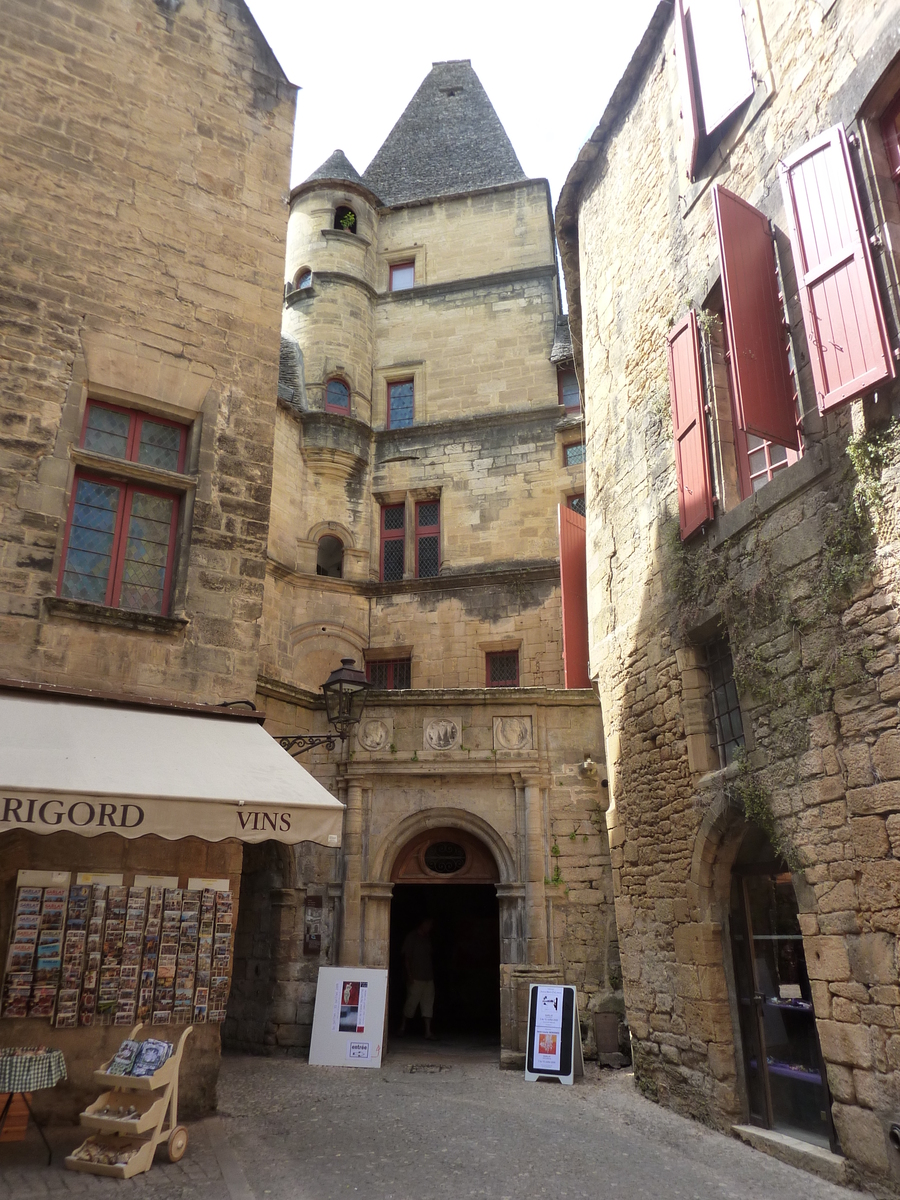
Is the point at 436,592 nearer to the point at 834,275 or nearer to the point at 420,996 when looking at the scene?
the point at 420,996

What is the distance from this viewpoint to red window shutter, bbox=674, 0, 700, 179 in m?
7.00

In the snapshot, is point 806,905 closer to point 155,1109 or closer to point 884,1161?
point 884,1161

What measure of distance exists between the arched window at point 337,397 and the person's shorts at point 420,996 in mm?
9581

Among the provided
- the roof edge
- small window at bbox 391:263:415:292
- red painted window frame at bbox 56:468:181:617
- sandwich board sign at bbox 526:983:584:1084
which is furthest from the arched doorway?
small window at bbox 391:263:415:292

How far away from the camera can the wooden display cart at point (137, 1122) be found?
4430mm

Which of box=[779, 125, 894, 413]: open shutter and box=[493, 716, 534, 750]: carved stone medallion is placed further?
box=[493, 716, 534, 750]: carved stone medallion

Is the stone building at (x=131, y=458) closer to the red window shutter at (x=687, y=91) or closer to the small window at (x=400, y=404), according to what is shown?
the red window shutter at (x=687, y=91)

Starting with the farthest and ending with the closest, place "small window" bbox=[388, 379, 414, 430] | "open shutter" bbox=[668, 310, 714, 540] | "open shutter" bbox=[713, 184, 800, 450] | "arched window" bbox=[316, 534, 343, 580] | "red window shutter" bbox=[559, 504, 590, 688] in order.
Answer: "small window" bbox=[388, 379, 414, 430]
"arched window" bbox=[316, 534, 343, 580]
"red window shutter" bbox=[559, 504, 590, 688]
"open shutter" bbox=[668, 310, 714, 540]
"open shutter" bbox=[713, 184, 800, 450]

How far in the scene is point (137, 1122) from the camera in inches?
179

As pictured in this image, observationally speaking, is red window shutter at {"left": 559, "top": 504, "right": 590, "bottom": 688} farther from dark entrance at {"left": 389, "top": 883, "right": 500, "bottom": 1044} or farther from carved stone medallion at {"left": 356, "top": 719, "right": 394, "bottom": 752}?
dark entrance at {"left": 389, "top": 883, "right": 500, "bottom": 1044}

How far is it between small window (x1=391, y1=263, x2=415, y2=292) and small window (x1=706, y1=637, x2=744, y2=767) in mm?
12645

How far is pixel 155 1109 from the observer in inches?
183

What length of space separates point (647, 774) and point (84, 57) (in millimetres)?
7796

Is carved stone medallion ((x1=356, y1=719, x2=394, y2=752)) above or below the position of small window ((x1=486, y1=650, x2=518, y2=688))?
below
